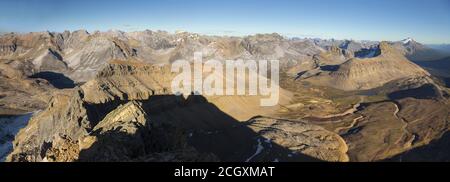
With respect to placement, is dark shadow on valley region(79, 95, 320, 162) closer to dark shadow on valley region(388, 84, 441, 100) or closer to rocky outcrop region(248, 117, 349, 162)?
rocky outcrop region(248, 117, 349, 162)

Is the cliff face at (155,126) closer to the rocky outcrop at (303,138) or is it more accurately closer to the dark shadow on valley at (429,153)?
the rocky outcrop at (303,138)

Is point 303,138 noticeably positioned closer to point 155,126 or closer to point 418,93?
point 155,126

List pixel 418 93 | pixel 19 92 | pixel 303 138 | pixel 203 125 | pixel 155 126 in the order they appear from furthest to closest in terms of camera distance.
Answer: pixel 418 93
pixel 19 92
pixel 203 125
pixel 303 138
pixel 155 126

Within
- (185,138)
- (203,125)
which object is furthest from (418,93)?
(185,138)

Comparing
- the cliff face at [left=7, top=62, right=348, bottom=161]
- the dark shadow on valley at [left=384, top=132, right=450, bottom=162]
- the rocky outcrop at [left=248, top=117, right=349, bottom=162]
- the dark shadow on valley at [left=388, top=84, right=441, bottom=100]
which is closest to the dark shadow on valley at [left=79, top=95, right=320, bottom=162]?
the cliff face at [left=7, top=62, right=348, bottom=161]

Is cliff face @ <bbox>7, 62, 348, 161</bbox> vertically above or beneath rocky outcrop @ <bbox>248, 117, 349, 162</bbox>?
above
